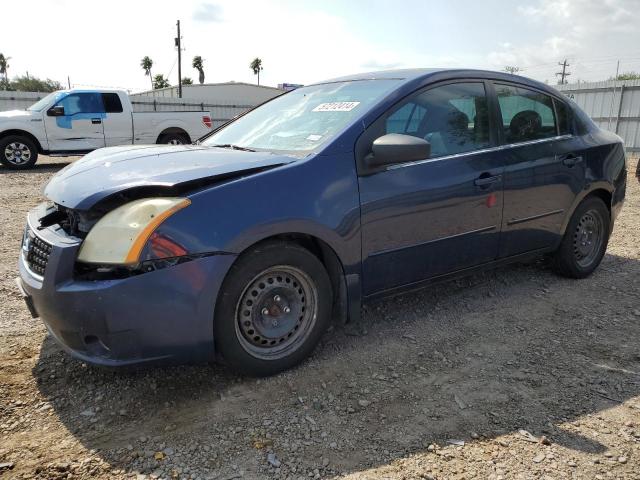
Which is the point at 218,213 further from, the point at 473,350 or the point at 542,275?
the point at 542,275

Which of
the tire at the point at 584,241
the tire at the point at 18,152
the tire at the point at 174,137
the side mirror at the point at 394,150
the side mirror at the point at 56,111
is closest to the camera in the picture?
the side mirror at the point at 394,150

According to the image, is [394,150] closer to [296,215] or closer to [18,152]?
[296,215]

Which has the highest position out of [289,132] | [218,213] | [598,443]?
[289,132]

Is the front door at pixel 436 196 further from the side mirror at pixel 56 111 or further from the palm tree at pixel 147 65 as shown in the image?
the palm tree at pixel 147 65

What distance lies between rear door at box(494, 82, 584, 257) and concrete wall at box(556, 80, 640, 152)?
1282 cm

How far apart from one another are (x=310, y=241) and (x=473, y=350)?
4.24ft

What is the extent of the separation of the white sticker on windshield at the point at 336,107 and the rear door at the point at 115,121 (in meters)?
10.5

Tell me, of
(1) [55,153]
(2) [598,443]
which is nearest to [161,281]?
(2) [598,443]

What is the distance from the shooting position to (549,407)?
2627 mm

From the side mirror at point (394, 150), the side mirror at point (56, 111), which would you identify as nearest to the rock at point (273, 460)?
the side mirror at point (394, 150)

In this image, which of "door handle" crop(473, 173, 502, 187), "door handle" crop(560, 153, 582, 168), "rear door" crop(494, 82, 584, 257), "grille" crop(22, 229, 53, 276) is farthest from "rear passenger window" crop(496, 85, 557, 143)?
"grille" crop(22, 229, 53, 276)

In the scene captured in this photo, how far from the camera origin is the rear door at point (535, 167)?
147 inches

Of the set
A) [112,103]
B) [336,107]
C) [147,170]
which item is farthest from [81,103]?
[147,170]

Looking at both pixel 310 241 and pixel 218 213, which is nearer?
pixel 218 213
